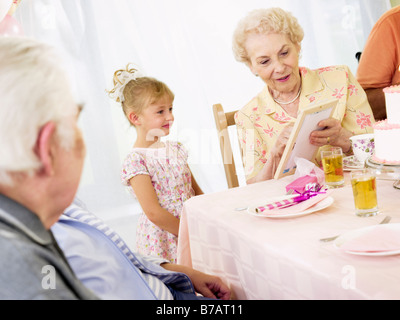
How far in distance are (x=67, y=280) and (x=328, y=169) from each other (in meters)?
0.91

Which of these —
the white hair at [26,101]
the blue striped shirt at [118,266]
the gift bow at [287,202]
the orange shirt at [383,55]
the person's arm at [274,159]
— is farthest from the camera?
the orange shirt at [383,55]

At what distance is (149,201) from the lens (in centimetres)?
177

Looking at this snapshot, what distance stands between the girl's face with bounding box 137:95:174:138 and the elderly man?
1.41m

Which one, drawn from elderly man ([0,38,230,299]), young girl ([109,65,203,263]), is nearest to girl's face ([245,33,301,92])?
young girl ([109,65,203,263])

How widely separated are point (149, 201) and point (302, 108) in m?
0.69

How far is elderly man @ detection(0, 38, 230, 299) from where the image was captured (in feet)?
1.44

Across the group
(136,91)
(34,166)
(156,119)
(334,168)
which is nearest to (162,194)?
(156,119)

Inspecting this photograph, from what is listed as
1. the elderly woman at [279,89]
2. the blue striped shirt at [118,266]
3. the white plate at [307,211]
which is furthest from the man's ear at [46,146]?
the elderly woman at [279,89]

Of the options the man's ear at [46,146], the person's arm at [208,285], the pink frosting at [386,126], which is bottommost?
the person's arm at [208,285]

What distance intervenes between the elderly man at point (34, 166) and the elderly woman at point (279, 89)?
47.3 inches

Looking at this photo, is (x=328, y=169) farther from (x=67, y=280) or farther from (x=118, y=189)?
(x=118, y=189)

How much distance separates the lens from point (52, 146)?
47 centimetres

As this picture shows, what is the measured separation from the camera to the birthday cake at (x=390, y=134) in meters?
1.01

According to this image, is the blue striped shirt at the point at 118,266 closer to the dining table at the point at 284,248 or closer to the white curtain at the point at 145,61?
the dining table at the point at 284,248
